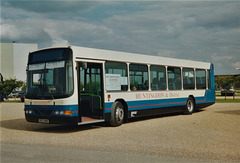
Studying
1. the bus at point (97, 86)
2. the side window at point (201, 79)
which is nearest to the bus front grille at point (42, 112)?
the bus at point (97, 86)

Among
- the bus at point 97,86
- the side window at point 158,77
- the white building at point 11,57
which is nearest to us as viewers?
the bus at point 97,86

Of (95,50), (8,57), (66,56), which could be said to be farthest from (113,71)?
(8,57)

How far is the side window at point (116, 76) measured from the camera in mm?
12906

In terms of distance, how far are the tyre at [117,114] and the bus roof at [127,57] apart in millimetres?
1863

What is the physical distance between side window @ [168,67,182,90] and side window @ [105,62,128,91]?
3672 millimetres

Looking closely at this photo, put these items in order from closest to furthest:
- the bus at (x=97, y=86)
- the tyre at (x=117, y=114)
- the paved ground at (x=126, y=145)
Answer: the paved ground at (x=126, y=145)
the bus at (x=97, y=86)
the tyre at (x=117, y=114)

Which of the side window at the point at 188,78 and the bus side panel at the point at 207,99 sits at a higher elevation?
the side window at the point at 188,78

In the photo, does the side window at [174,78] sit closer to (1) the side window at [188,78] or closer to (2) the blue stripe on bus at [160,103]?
(1) the side window at [188,78]

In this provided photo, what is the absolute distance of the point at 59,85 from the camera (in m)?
11.2

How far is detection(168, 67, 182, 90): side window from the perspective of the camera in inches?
659

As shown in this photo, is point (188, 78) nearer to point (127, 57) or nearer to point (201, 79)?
point (201, 79)

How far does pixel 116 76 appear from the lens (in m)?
13.3

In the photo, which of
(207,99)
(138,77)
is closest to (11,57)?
(207,99)

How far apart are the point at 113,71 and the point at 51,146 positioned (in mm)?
5112
